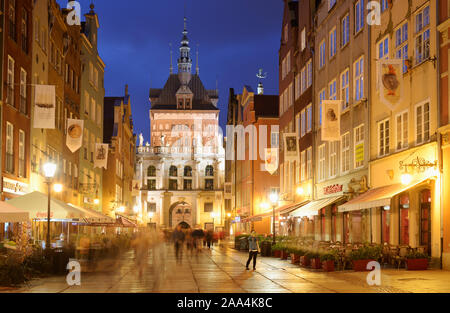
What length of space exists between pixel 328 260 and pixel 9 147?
15.1 m

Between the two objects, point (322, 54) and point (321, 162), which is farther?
point (322, 54)

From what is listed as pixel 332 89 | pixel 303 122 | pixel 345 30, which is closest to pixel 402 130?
pixel 345 30

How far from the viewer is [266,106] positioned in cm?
7419

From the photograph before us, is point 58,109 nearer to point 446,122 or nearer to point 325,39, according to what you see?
point 325,39

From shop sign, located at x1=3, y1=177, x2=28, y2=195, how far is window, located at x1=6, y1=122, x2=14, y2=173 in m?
0.58

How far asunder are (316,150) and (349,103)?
296 inches

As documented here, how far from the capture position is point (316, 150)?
43.0 metres

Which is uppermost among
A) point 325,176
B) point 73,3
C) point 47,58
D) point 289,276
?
point 73,3

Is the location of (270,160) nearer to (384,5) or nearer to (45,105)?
(384,5)

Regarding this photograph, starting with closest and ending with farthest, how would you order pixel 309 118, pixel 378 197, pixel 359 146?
pixel 378 197 → pixel 359 146 → pixel 309 118

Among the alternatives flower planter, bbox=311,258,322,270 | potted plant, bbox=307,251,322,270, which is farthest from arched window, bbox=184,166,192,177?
flower planter, bbox=311,258,322,270

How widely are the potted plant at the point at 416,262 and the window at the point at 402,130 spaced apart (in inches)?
212

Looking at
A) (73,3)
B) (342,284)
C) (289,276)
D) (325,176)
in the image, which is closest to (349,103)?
(325,176)

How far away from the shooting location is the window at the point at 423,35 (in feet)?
85.6
